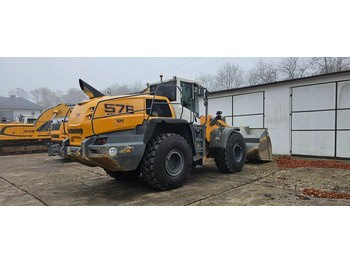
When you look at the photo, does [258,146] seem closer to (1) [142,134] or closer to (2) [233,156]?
(2) [233,156]

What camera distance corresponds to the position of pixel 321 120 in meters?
10.4

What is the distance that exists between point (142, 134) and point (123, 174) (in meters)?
2.06

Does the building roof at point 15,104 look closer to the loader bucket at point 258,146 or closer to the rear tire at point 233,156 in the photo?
the loader bucket at point 258,146

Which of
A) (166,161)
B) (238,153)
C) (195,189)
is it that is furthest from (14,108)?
(195,189)

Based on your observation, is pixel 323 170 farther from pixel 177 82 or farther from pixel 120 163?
pixel 120 163

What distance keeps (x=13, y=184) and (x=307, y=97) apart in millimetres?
11453

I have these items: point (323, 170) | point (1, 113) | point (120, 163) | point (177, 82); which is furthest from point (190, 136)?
point (1, 113)

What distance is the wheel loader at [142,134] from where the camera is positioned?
484 cm

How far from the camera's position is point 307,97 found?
1089 centimetres

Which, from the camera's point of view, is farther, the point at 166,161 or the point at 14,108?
the point at 14,108

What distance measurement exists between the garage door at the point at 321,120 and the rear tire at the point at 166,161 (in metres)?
7.32

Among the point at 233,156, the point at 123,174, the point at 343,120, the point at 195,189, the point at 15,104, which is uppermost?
the point at 15,104

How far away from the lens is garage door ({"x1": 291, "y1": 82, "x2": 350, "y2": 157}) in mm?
9805

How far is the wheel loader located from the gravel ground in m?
0.51
